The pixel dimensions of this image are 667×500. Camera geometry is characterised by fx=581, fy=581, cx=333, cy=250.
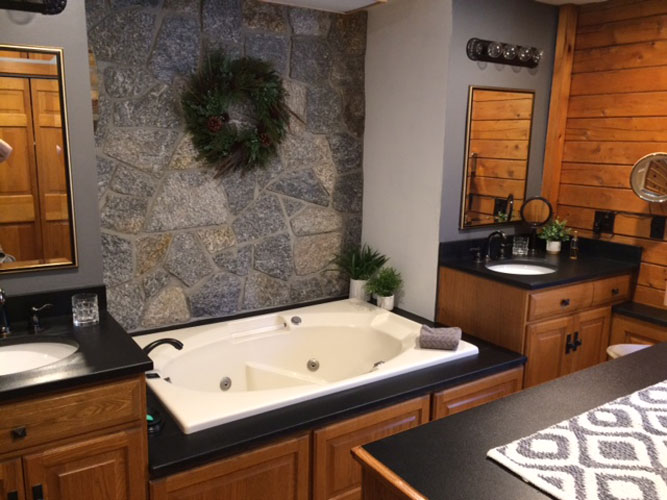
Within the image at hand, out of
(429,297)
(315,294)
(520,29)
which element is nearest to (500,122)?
(520,29)

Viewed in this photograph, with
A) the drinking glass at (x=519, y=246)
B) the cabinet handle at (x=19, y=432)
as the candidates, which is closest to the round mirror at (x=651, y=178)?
the drinking glass at (x=519, y=246)

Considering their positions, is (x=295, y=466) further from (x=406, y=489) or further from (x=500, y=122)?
(x=500, y=122)

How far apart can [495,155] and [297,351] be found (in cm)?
161

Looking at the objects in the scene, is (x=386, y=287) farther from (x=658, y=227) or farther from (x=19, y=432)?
(x=19, y=432)

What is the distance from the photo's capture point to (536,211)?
359 centimetres

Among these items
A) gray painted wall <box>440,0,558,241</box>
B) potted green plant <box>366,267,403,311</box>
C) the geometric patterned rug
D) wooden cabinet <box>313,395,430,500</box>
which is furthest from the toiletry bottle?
the geometric patterned rug

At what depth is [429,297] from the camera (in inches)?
132

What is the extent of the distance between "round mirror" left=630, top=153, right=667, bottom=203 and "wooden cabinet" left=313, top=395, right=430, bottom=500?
1.85 meters

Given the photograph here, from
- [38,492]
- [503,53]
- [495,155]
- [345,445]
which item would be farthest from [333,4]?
[38,492]

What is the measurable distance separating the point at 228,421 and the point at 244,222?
1.35 meters

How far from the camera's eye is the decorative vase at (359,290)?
3574mm

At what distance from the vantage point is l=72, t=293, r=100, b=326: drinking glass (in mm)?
2229

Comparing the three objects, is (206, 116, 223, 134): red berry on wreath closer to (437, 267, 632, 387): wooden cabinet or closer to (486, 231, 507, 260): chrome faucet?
(437, 267, 632, 387): wooden cabinet

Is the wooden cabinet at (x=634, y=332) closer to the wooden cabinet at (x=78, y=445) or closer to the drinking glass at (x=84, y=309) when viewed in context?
the wooden cabinet at (x=78, y=445)
